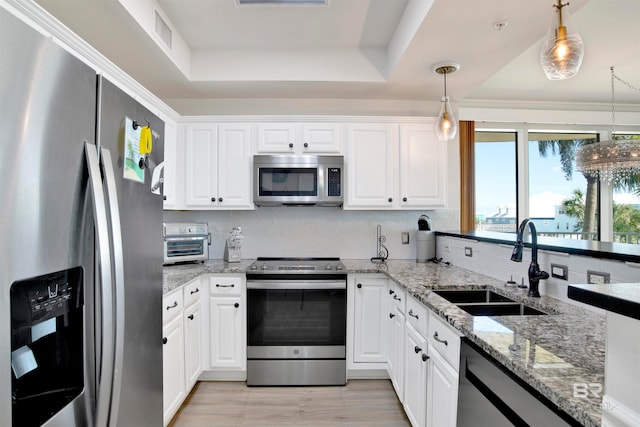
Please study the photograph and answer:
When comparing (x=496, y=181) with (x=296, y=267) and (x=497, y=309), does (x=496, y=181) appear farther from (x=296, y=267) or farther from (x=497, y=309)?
(x=296, y=267)

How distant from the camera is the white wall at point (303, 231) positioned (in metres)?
3.05

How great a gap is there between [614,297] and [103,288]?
1.10m

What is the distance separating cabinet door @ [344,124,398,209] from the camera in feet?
9.03

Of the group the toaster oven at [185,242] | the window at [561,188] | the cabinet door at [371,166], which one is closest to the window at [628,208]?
the window at [561,188]

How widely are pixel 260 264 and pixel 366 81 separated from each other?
1.86 m

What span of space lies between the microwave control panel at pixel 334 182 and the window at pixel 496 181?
2.05 metres

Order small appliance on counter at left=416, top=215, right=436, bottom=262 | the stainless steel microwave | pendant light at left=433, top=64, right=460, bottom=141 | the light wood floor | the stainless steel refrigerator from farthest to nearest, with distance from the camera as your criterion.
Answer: small appliance on counter at left=416, top=215, right=436, bottom=262 < the stainless steel microwave < pendant light at left=433, top=64, right=460, bottom=141 < the light wood floor < the stainless steel refrigerator

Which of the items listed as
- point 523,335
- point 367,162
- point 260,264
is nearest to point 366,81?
point 367,162

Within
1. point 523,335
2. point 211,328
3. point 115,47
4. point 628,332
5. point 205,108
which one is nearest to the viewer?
point 628,332

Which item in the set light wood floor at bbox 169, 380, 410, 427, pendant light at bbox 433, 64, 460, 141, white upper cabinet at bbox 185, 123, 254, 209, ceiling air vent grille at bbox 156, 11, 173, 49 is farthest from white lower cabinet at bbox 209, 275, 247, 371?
pendant light at bbox 433, 64, 460, 141

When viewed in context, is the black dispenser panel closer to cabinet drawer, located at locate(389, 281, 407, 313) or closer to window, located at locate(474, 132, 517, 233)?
cabinet drawer, located at locate(389, 281, 407, 313)

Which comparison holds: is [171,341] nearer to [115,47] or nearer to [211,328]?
[211,328]

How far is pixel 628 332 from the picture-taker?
509 mm

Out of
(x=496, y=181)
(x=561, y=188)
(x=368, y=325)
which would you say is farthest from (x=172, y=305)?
(x=561, y=188)
